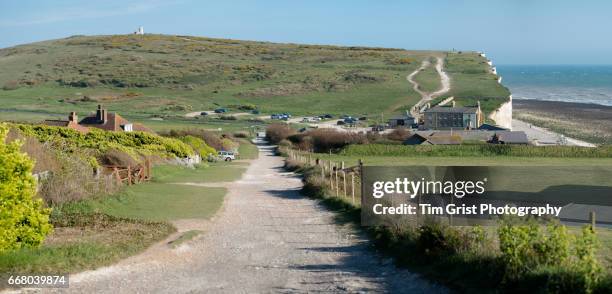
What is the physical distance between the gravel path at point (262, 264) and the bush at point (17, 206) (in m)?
1.88

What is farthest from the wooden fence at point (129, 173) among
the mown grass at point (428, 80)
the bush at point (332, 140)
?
the mown grass at point (428, 80)

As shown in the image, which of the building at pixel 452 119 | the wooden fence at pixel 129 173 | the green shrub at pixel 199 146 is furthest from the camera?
the building at pixel 452 119

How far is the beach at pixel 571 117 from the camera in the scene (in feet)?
268

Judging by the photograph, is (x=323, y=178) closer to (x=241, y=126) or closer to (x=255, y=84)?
(x=241, y=126)

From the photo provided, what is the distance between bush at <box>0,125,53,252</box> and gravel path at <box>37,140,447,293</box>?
188 cm

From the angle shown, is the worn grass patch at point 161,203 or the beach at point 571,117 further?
the beach at point 571,117

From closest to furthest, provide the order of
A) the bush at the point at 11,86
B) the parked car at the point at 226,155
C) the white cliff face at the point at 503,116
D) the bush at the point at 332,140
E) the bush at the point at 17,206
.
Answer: the bush at the point at 17,206, the parked car at the point at 226,155, the bush at the point at 332,140, the white cliff face at the point at 503,116, the bush at the point at 11,86

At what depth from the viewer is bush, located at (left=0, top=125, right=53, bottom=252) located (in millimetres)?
15266

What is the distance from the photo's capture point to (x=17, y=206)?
15477mm

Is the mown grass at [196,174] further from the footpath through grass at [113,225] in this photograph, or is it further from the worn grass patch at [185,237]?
the worn grass patch at [185,237]

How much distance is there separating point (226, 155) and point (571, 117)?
6329 cm

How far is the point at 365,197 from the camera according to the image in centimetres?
2052

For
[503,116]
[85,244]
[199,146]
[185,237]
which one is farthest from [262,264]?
[503,116]

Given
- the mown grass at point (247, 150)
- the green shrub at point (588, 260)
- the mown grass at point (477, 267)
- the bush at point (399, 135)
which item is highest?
the green shrub at point (588, 260)
